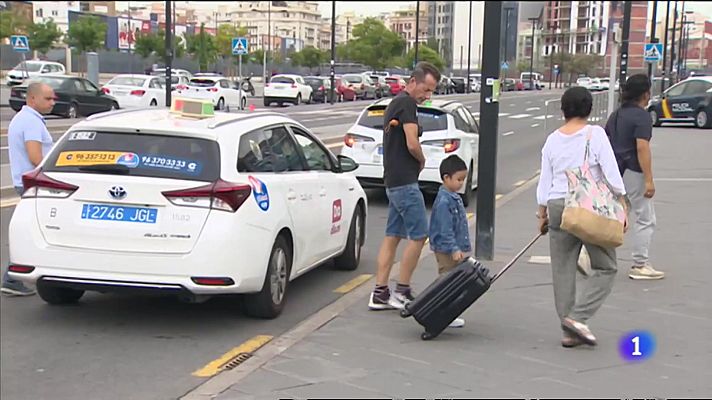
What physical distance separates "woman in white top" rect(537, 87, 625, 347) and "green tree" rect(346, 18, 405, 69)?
1873 inches

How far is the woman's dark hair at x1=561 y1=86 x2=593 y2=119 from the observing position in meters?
5.17

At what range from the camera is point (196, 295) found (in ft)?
19.4

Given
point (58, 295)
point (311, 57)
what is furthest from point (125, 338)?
point (311, 57)

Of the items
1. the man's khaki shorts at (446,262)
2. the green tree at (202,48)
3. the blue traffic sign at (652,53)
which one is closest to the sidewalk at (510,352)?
the man's khaki shorts at (446,262)

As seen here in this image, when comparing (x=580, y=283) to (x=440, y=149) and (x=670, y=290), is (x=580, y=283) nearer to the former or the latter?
(x=670, y=290)

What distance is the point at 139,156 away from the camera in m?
6.03

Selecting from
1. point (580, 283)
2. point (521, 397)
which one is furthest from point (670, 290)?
point (521, 397)

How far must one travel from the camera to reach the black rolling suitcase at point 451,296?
536 cm

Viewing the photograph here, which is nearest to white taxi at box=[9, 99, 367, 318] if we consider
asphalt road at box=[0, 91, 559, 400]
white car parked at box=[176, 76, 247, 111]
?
asphalt road at box=[0, 91, 559, 400]

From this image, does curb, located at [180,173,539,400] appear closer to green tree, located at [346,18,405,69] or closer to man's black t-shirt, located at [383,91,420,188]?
man's black t-shirt, located at [383,91,420,188]

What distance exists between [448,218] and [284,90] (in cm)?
3833

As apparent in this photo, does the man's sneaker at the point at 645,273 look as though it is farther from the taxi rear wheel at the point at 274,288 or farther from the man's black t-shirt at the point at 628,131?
the taxi rear wheel at the point at 274,288

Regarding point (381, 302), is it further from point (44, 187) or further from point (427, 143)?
point (427, 143)

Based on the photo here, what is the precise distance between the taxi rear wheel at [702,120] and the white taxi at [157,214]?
550 inches
